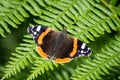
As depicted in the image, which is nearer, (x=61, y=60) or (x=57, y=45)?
(x=61, y=60)

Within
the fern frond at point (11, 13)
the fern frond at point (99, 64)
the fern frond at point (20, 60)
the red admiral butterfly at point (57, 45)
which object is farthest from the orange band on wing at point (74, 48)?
the fern frond at point (11, 13)

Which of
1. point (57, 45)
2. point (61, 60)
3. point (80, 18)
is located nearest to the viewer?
point (61, 60)

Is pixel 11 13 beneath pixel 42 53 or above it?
above

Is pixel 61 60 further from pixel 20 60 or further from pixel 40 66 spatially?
pixel 20 60

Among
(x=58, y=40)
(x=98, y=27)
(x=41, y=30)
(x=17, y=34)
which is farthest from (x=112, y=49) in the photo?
(x=17, y=34)

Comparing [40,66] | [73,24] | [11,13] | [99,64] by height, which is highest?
[11,13]

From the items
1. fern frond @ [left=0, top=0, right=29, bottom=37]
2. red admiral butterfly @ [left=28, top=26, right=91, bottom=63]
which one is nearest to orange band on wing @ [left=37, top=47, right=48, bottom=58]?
red admiral butterfly @ [left=28, top=26, right=91, bottom=63]

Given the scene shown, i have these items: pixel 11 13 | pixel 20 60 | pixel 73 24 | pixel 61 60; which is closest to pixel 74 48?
pixel 61 60

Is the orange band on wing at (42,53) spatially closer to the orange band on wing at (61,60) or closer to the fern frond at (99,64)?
the orange band on wing at (61,60)
